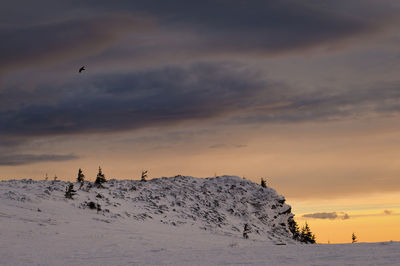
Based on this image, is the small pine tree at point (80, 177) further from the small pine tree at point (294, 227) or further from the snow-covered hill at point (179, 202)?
the small pine tree at point (294, 227)

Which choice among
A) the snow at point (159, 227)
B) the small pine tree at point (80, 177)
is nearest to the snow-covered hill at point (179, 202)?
the snow at point (159, 227)

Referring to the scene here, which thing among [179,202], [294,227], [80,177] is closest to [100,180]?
[80,177]

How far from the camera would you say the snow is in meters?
21.6

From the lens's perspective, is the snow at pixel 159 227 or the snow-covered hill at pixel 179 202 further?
the snow-covered hill at pixel 179 202

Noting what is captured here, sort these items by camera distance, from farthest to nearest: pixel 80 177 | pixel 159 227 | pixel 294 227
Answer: pixel 294 227 < pixel 80 177 < pixel 159 227

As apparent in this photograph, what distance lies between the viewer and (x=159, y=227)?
1908 inches

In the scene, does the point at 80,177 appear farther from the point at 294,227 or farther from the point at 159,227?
the point at 294,227

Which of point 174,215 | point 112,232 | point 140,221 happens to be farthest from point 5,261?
point 174,215

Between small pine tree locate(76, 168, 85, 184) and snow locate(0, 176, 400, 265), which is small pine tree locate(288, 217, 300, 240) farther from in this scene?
small pine tree locate(76, 168, 85, 184)

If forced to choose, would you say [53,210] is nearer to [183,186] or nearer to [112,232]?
[112,232]

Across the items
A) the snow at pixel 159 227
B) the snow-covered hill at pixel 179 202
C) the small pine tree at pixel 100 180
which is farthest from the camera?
the small pine tree at pixel 100 180

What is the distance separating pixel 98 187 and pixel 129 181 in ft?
29.0

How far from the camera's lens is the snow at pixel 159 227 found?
70.8 ft

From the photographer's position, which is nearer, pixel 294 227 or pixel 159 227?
pixel 159 227
